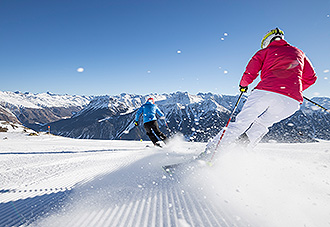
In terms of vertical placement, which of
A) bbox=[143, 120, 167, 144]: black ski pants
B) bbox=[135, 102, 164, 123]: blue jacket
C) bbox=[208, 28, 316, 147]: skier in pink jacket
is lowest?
bbox=[143, 120, 167, 144]: black ski pants

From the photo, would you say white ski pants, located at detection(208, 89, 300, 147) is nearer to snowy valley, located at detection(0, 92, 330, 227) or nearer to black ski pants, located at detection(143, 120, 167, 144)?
snowy valley, located at detection(0, 92, 330, 227)

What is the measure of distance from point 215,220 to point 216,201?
0.24 m

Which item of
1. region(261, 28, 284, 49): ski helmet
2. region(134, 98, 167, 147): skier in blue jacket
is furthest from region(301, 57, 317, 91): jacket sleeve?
region(134, 98, 167, 147): skier in blue jacket

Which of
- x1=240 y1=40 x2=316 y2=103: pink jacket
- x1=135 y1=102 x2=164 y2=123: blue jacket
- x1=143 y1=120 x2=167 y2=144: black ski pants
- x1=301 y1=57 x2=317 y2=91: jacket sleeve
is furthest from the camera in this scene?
x1=135 y1=102 x2=164 y2=123: blue jacket

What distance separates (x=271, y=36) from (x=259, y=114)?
1.34m

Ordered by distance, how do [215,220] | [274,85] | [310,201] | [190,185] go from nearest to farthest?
[215,220] → [310,201] → [190,185] → [274,85]

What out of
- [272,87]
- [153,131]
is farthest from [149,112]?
[272,87]

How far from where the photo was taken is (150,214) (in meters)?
1.25

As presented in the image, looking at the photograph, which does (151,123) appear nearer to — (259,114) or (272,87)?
(259,114)

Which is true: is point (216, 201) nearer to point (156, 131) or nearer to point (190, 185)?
point (190, 185)

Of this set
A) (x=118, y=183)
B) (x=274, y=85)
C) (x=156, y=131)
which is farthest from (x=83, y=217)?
(x=156, y=131)

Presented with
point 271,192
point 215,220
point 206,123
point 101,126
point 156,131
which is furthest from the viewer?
point 101,126

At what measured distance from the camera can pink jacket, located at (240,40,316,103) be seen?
2.24 meters

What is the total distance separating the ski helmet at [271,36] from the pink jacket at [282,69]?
13 centimetres
